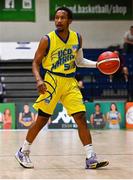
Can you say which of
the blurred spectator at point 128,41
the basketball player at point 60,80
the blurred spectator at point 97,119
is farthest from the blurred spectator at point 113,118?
the basketball player at point 60,80

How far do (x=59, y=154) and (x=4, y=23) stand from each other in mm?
10731

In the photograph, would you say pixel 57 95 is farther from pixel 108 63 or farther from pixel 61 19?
pixel 61 19

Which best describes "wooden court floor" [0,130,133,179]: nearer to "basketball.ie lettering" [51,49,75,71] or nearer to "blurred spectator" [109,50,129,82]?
"basketball.ie lettering" [51,49,75,71]

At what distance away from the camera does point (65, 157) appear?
7695 mm

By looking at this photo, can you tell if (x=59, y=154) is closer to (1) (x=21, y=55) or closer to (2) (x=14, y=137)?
(2) (x=14, y=137)

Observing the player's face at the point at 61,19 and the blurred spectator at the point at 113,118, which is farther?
the blurred spectator at the point at 113,118

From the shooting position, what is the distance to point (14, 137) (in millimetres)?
11195

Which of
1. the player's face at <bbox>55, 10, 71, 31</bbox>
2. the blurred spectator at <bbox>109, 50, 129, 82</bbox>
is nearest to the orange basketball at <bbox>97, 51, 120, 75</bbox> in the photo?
the player's face at <bbox>55, 10, 71, 31</bbox>

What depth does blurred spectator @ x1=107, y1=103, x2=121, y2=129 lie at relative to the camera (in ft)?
46.4

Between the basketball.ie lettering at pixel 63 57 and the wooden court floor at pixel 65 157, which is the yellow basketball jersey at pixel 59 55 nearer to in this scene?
the basketball.ie lettering at pixel 63 57

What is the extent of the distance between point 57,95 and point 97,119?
25.1 feet

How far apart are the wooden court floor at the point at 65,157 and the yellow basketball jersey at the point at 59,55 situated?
1.23 meters

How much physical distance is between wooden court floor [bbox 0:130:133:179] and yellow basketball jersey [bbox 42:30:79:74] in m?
1.23

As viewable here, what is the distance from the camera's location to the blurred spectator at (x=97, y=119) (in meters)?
14.1
